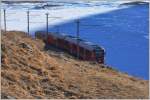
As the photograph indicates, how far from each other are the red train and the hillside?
5904 millimetres

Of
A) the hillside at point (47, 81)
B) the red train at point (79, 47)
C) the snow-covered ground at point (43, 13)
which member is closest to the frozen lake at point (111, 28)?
the snow-covered ground at point (43, 13)

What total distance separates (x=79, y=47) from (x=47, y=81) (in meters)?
9.08

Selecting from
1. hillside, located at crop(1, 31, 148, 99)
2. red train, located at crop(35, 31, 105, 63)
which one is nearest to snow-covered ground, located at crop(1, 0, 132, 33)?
red train, located at crop(35, 31, 105, 63)

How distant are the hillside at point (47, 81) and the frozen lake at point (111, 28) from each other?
7.31 meters

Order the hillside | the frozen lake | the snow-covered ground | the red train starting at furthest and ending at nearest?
the snow-covered ground
the frozen lake
the red train
the hillside

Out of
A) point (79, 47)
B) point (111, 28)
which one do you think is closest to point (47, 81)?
point (79, 47)

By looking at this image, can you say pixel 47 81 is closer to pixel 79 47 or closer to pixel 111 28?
pixel 79 47

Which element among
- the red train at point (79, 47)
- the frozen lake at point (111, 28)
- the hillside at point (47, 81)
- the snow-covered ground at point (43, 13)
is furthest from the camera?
the snow-covered ground at point (43, 13)

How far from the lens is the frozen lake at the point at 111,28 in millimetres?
23228

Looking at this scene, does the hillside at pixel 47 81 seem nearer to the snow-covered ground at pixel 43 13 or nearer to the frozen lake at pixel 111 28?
the frozen lake at pixel 111 28

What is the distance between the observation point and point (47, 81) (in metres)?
9.79

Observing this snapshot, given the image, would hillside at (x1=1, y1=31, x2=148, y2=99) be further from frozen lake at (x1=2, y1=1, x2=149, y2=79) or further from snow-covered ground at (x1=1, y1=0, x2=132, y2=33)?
snow-covered ground at (x1=1, y1=0, x2=132, y2=33)

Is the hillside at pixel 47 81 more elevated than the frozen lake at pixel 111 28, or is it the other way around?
the hillside at pixel 47 81

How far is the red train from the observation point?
17.7 m
